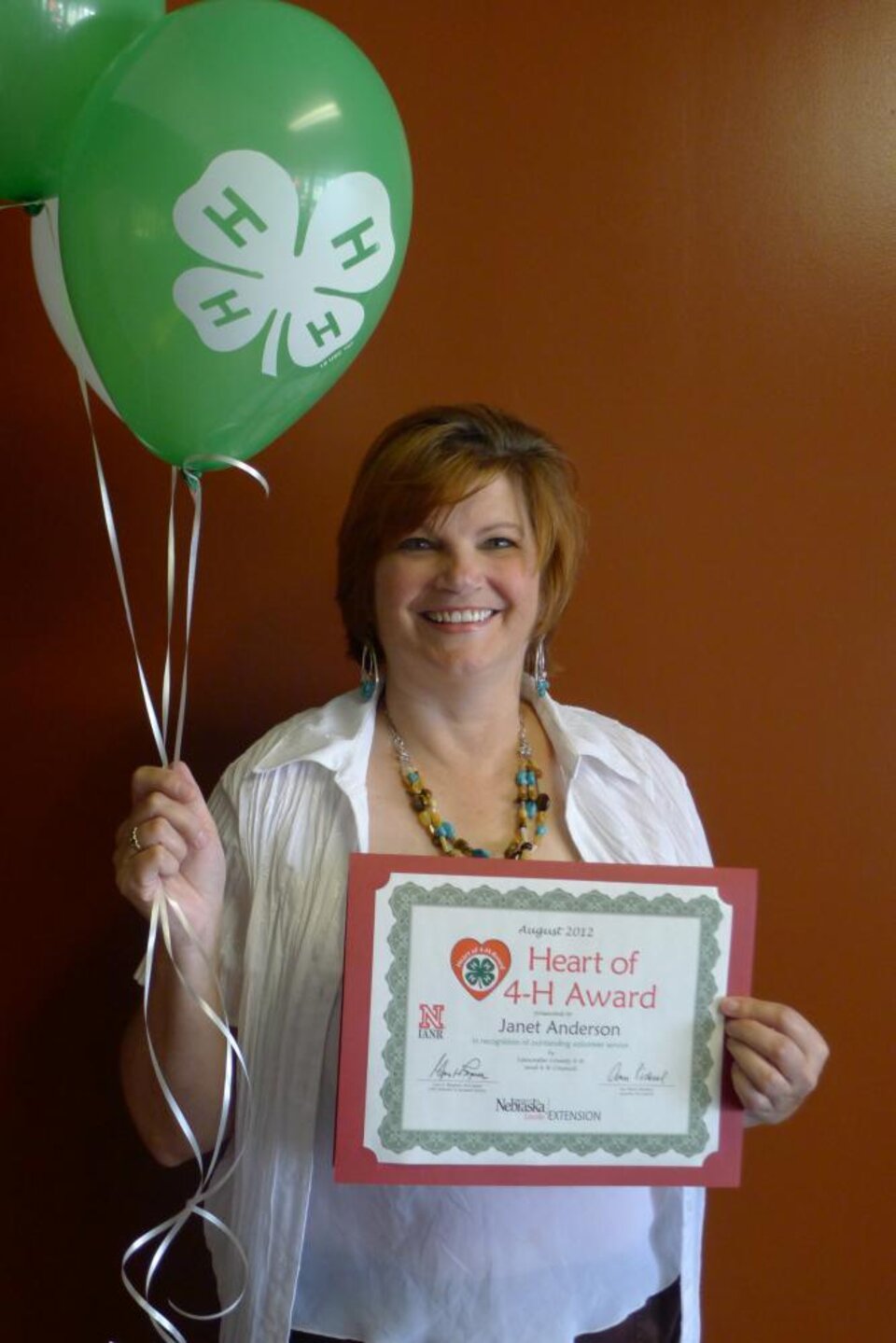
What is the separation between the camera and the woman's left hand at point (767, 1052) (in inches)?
45.4

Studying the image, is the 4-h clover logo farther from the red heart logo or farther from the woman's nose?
the woman's nose

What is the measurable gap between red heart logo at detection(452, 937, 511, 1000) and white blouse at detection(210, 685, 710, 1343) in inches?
6.8

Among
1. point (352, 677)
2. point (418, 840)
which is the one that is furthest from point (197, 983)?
point (352, 677)

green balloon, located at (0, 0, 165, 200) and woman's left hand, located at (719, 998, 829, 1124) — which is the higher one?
green balloon, located at (0, 0, 165, 200)

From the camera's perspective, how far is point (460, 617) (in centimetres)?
129

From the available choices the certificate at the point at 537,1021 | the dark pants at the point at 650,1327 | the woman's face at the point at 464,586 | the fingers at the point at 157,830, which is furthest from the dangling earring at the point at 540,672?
the dark pants at the point at 650,1327

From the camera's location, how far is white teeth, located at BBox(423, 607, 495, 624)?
1.29m

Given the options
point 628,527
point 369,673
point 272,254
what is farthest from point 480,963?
point 628,527

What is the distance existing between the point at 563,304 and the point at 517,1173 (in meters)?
1.05

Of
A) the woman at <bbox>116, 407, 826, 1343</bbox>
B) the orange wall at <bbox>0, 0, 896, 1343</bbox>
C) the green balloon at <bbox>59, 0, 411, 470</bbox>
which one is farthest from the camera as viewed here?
the orange wall at <bbox>0, 0, 896, 1343</bbox>

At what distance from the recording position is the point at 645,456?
1705mm

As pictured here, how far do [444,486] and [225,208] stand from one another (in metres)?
0.38
